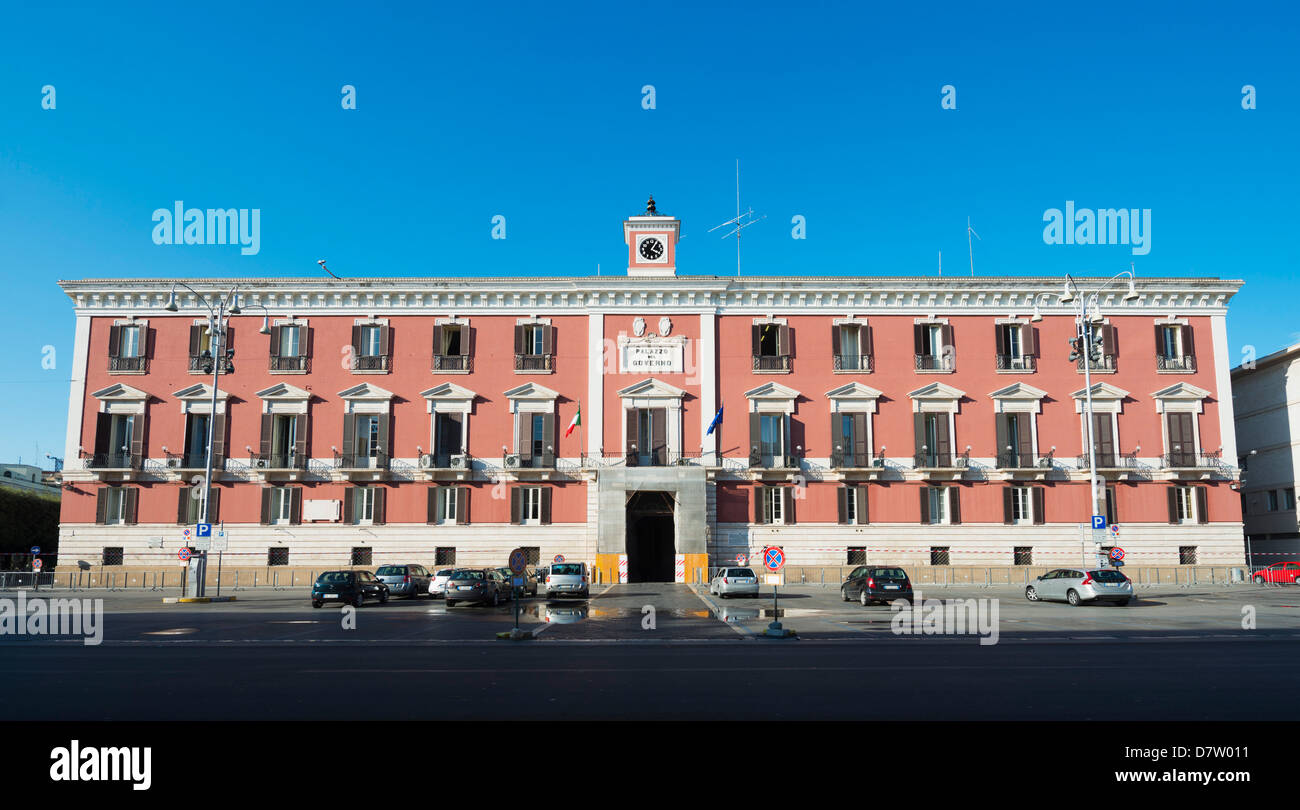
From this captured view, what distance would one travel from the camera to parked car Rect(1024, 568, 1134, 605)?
1145 inches

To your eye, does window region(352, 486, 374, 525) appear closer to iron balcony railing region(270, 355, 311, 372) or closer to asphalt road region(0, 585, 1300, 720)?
iron balcony railing region(270, 355, 311, 372)

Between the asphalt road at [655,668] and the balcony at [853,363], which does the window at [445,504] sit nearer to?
the asphalt road at [655,668]

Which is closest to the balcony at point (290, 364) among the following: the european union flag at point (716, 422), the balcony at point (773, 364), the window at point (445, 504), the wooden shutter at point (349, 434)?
the wooden shutter at point (349, 434)

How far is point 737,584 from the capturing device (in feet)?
108

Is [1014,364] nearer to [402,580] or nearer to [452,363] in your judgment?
[452,363]

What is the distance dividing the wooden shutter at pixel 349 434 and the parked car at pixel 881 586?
2646 cm

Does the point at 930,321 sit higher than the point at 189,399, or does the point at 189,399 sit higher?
the point at 930,321

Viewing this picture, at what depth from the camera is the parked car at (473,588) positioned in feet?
98.9

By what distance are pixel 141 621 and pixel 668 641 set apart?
15.8 m

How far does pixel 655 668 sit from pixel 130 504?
39624 millimetres

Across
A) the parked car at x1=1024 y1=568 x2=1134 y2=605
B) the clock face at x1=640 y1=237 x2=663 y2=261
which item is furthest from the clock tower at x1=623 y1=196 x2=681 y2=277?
the parked car at x1=1024 y1=568 x2=1134 y2=605
